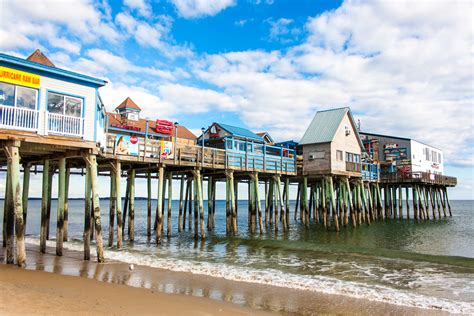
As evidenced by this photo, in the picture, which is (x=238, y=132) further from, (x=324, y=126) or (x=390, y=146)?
(x=390, y=146)

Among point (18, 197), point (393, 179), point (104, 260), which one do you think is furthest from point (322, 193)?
point (18, 197)

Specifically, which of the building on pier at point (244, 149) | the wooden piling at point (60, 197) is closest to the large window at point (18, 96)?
the wooden piling at point (60, 197)

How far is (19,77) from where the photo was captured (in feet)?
42.6

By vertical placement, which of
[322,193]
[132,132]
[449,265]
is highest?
[132,132]

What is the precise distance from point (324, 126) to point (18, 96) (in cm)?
2400

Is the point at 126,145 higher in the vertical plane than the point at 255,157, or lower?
lower

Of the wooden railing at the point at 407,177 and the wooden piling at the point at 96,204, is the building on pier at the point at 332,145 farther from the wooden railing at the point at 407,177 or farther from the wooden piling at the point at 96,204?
the wooden piling at the point at 96,204

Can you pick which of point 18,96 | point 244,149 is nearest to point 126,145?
point 18,96

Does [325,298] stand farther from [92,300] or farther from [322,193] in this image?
[322,193]

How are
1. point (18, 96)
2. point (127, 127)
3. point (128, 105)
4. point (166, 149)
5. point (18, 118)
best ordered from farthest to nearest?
point (128, 105) → point (127, 127) → point (166, 149) → point (18, 96) → point (18, 118)

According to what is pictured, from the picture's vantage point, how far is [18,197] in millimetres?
12148

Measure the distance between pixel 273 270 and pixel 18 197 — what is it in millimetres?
9517

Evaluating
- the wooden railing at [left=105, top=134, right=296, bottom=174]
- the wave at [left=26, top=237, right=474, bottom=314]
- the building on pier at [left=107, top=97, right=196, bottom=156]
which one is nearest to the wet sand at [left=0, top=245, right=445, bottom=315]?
the wave at [left=26, top=237, right=474, bottom=314]

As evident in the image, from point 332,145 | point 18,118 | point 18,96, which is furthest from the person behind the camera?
point 332,145
